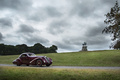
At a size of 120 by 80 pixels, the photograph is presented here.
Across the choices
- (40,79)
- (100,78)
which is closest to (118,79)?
(100,78)

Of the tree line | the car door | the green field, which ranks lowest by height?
the green field

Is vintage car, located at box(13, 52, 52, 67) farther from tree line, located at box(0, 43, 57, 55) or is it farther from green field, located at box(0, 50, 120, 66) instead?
tree line, located at box(0, 43, 57, 55)

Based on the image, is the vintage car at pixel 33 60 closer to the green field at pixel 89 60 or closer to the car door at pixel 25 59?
the car door at pixel 25 59

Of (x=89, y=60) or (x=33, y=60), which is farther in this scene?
(x=89, y=60)

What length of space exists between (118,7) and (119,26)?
4.43 m

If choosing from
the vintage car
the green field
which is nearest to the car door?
the vintage car

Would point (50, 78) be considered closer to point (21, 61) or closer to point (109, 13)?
point (21, 61)

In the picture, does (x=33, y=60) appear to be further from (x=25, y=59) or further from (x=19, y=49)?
(x=19, y=49)

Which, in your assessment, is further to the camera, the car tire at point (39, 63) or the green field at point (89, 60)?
the green field at point (89, 60)

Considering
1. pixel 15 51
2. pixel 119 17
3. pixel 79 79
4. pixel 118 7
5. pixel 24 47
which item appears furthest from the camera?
pixel 24 47

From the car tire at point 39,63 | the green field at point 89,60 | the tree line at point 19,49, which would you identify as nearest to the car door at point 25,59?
the car tire at point 39,63

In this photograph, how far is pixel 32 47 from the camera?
83812 mm

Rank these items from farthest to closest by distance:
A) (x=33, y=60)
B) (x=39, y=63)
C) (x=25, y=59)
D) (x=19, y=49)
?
(x=19, y=49), (x=25, y=59), (x=33, y=60), (x=39, y=63)

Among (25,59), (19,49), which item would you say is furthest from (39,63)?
(19,49)
